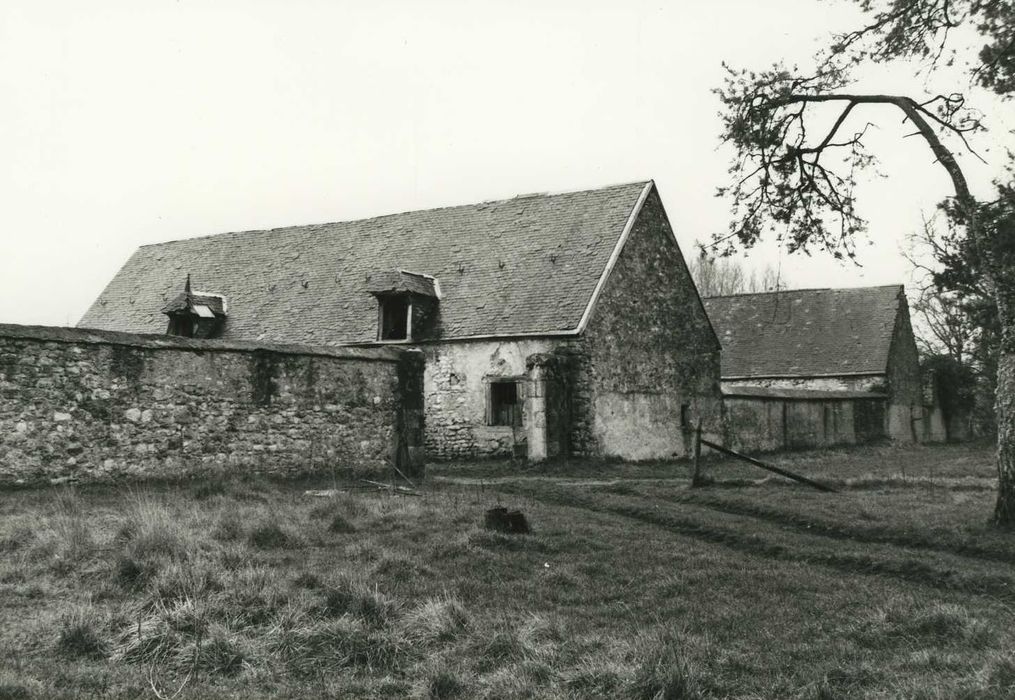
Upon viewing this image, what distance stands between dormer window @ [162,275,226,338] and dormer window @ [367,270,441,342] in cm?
622

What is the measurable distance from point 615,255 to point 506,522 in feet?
→ 46.0

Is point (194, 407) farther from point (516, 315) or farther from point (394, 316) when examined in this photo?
point (394, 316)

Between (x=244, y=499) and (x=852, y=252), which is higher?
(x=852, y=252)

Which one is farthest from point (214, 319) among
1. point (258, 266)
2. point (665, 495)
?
point (665, 495)

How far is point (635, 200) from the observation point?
25.2 m

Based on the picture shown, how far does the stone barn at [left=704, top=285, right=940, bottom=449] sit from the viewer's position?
3262cm

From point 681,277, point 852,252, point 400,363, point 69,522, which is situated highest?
point 681,277

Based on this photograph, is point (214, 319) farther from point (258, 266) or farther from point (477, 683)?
point (477, 683)

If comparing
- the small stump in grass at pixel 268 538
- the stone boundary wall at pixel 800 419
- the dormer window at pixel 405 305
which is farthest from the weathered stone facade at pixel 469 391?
the small stump in grass at pixel 268 538

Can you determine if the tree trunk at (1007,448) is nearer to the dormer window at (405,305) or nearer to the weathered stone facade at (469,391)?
the weathered stone facade at (469,391)

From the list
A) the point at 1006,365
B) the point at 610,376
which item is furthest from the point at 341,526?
the point at 610,376

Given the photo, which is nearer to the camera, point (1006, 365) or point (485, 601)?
point (485, 601)

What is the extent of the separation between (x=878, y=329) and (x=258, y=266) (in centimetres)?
2642

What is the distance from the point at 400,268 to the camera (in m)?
26.7
